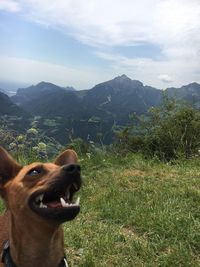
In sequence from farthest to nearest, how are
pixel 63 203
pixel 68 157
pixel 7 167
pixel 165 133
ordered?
pixel 165 133 → pixel 68 157 → pixel 7 167 → pixel 63 203

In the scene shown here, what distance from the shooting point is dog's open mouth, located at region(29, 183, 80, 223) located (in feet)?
13.6

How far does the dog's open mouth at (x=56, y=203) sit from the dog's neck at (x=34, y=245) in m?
0.21

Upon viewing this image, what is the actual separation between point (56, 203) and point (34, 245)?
46 cm

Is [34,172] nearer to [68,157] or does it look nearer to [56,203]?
[56,203]

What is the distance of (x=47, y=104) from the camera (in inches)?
5714

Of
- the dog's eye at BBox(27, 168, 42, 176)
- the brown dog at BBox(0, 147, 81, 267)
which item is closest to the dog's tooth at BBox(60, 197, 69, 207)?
the brown dog at BBox(0, 147, 81, 267)

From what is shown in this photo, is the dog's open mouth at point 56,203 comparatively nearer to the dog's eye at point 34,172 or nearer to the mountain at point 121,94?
the dog's eye at point 34,172

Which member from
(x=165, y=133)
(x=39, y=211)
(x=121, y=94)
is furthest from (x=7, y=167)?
(x=121, y=94)

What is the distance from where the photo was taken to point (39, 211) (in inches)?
168

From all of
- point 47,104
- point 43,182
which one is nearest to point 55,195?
point 43,182

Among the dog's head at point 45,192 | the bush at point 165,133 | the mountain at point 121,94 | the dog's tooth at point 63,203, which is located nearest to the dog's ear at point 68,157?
the dog's head at point 45,192

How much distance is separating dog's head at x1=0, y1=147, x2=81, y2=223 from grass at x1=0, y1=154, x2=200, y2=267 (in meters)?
2.00

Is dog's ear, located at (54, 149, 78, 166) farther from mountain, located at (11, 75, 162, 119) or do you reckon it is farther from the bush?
mountain, located at (11, 75, 162, 119)

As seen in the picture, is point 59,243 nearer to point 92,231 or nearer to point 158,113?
point 92,231
